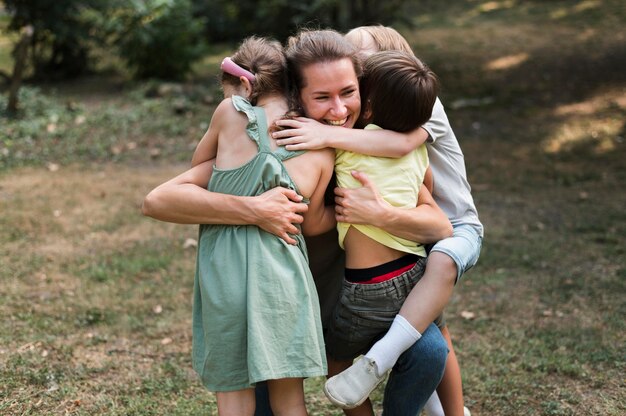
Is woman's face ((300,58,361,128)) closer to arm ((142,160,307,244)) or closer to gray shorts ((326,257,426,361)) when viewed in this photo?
arm ((142,160,307,244))

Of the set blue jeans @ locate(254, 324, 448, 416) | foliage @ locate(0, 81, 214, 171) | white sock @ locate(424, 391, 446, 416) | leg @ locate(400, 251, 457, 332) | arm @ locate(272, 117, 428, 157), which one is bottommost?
foliage @ locate(0, 81, 214, 171)

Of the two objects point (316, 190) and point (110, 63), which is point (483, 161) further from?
point (110, 63)

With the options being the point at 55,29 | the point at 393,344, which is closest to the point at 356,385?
the point at 393,344

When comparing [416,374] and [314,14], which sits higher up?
[416,374]

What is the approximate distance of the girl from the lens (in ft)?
7.58

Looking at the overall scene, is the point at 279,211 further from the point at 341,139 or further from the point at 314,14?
A: the point at 314,14

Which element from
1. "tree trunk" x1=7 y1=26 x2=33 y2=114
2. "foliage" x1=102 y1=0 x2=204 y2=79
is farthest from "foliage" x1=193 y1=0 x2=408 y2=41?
"tree trunk" x1=7 y1=26 x2=33 y2=114

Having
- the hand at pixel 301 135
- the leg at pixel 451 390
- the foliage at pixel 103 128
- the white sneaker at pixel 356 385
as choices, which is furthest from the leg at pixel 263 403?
the foliage at pixel 103 128

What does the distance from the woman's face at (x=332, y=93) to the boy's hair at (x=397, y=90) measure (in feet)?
0.20

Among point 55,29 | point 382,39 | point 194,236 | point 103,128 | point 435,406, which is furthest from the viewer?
point 55,29

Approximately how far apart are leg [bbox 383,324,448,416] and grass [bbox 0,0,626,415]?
3.29 ft

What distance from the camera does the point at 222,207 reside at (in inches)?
93.8

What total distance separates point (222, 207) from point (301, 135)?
345 millimetres

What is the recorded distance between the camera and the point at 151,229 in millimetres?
6172
